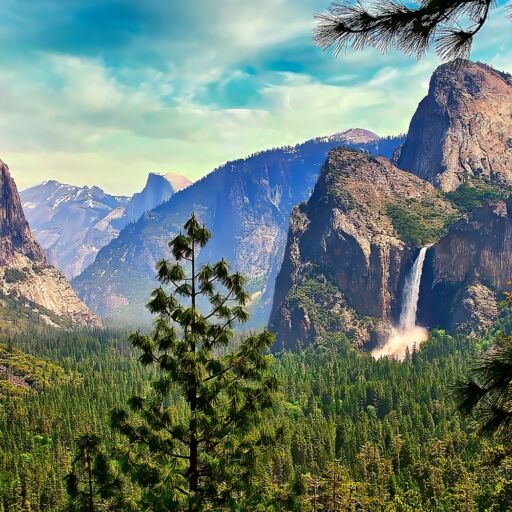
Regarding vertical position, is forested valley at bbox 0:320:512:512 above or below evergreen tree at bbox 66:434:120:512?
below

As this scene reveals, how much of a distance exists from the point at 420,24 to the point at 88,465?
92.1ft

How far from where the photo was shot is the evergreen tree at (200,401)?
79.3 feet

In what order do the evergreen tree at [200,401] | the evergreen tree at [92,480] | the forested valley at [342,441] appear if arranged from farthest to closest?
the forested valley at [342,441]
the evergreen tree at [92,480]
the evergreen tree at [200,401]

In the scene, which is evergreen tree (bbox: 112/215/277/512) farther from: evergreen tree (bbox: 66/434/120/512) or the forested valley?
evergreen tree (bbox: 66/434/120/512)

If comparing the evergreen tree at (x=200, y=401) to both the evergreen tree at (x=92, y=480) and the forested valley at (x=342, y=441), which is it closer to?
the forested valley at (x=342, y=441)

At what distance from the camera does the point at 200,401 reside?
2472 centimetres

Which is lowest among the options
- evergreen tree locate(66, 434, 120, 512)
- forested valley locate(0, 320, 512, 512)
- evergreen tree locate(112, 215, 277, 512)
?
forested valley locate(0, 320, 512, 512)

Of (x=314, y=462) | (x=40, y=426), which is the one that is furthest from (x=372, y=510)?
(x=40, y=426)

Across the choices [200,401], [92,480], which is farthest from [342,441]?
[200,401]

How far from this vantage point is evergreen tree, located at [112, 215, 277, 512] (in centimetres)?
2417

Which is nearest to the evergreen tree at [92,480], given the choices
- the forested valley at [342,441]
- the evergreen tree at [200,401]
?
the forested valley at [342,441]

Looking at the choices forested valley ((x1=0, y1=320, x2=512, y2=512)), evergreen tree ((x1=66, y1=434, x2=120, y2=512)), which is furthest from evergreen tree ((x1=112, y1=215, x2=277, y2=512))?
evergreen tree ((x1=66, y1=434, x2=120, y2=512))

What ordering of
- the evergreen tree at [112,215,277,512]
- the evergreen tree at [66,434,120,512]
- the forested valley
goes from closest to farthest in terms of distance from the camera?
the evergreen tree at [112,215,277,512], the evergreen tree at [66,434,120,512], the forested valley

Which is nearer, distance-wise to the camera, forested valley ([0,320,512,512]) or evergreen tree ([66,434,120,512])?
evergreen tree ([66,434,120,512])
